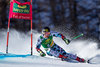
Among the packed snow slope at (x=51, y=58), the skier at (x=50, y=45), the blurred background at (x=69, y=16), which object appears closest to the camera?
the packed snow slope at (x=51, y=58)

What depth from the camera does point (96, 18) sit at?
1928 centimetres

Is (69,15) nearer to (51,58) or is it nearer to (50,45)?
(50,45)

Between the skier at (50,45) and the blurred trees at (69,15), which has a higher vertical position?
the blurred trees at (69,15)

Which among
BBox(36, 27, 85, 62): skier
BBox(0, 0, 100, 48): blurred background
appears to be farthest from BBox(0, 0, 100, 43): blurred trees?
BBox(36, 27, 85, 62): skier

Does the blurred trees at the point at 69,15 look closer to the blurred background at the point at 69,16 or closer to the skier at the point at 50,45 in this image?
the blurred background at the point at 69,16

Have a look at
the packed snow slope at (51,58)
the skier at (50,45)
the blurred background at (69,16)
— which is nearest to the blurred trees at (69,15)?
the blurred background at (69,16)

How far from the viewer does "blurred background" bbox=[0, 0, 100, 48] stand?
60.2 feet

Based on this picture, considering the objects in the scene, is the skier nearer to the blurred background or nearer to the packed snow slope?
the packed snow slope

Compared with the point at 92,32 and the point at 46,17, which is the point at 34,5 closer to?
the point at 46,17

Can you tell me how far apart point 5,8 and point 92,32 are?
8583 millimetres

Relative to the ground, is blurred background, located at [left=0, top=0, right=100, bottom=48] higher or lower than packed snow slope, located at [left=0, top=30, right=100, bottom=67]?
higher

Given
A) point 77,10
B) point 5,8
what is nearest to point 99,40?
point 77,10

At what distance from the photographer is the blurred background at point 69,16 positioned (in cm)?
1834

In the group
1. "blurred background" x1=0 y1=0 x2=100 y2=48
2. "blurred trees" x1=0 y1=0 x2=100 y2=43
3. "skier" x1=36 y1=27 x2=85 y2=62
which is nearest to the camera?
"skier" x1=36 y1=27 x2=85 y2=62
